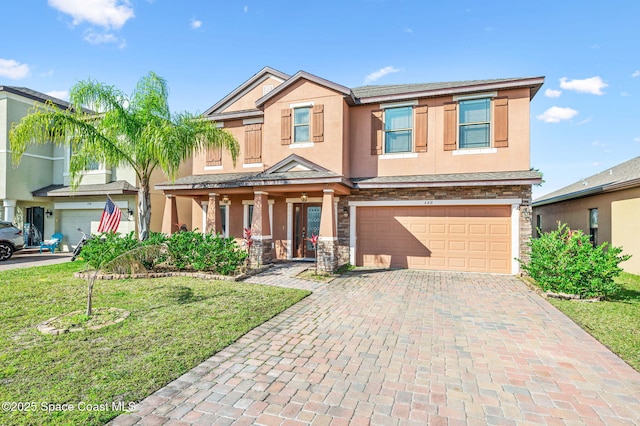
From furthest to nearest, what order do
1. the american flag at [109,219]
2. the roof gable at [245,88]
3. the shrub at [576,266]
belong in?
the roof gable at [245,88] < the american flag at [109,219] < the shrub at [576,266]

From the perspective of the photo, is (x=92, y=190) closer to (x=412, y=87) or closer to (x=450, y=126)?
(x=412, y=87)

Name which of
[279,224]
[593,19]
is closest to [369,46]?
[593,19]

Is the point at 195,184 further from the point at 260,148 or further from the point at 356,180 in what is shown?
the point at 356,180

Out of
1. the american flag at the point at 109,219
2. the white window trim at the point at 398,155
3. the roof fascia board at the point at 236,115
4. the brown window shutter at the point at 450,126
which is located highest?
the roof fascia board at the point at 236,115

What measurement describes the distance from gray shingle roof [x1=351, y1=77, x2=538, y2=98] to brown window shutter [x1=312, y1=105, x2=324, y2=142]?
1754 millimetres

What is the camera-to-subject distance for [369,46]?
12.3 meters

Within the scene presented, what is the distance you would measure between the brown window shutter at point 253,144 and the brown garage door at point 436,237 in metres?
4.92

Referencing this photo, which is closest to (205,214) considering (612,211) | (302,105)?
(302,105)

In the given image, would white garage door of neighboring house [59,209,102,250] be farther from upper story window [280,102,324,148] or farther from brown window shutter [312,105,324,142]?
brown window shutter [312,105,324,142]

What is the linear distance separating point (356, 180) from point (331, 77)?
13.2 feet

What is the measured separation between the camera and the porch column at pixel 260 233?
36.5 feet

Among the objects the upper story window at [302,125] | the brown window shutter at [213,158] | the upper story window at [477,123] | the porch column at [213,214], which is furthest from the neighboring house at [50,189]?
the upper story window at [477,123]

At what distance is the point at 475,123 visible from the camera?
35.5 ft

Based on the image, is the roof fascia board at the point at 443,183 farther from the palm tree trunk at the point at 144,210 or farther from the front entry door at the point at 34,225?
the front entry door at the point at 34,225
